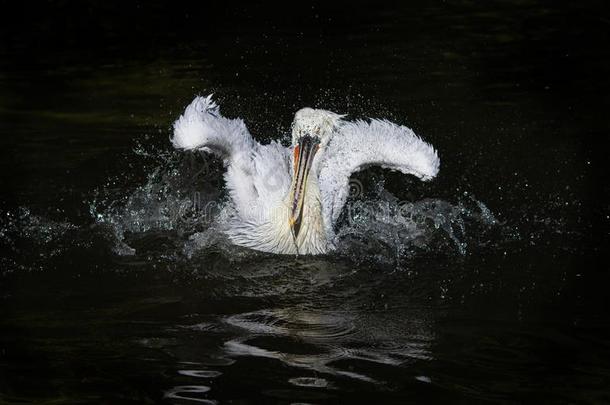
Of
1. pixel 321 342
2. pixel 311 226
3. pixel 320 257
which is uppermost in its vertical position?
pixel 311 226

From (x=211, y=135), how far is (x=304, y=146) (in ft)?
3.07

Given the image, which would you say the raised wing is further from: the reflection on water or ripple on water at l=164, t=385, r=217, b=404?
ripple on water at l=164, t=385, r=217, b=404

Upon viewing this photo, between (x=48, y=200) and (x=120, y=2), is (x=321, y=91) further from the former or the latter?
(x=120, y=2)

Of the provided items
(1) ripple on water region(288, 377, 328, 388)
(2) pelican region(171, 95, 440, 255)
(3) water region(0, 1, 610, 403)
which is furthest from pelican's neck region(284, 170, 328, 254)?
(1) ripple on water region(288, 377, 328, 388)

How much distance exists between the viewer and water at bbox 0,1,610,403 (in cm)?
510

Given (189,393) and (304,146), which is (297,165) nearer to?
(304,146)

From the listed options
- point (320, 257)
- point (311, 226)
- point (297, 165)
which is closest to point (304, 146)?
point (297, 165)

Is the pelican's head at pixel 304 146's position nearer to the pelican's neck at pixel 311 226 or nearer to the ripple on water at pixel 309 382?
the pelican's neck at pixel 311 226

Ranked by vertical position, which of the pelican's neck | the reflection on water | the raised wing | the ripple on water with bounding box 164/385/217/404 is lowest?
the ripple on water with bounding box 164/385/217/404

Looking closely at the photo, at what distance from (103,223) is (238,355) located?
257cm

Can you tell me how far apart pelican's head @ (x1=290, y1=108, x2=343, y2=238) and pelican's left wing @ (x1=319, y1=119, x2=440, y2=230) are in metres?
0.54

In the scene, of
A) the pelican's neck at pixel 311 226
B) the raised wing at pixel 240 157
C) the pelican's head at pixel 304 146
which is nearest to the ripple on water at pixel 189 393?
the pelican's head at pixel 304 146

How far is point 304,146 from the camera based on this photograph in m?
6.84

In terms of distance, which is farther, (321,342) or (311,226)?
(311,226)
